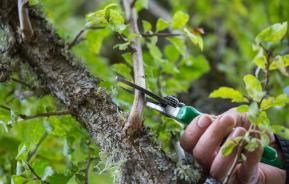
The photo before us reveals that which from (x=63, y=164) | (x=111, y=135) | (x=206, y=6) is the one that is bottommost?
(x=63, y=164)

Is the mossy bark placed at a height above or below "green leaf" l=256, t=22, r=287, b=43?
below

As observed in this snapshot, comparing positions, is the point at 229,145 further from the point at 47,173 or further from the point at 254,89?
the point at 47,173

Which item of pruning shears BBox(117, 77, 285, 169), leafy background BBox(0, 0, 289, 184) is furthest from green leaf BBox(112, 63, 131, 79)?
pruning shears BBox(117, 77, 285, 169)

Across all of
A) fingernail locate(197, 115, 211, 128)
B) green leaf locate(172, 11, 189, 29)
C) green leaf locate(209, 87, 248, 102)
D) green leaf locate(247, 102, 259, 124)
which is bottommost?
fingernail locate(197, 115, 211, 128)

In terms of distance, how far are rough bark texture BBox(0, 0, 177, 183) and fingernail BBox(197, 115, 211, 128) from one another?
56 mm

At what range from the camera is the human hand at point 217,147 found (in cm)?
55

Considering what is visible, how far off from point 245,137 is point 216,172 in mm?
85

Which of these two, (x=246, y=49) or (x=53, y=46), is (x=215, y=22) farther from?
(x=53, y=46)

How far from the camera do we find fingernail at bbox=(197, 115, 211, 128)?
0.58 meters

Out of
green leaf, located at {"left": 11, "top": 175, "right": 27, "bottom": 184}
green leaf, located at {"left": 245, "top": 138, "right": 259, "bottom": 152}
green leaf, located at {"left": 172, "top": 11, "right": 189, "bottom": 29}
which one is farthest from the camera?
green leaf, located at {"left": 172, "top": 11, "right": 189, "bottom": 29}

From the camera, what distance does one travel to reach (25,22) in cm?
67

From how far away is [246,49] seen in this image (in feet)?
4.72

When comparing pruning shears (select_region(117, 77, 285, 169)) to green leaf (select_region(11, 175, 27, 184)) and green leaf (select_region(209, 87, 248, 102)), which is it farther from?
green leaf (select_region(11, 175, 27, 184))

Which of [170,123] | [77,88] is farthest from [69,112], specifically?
[170,123]
